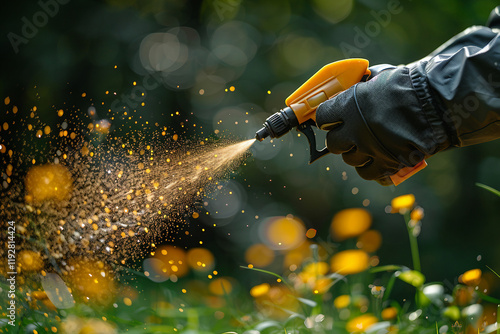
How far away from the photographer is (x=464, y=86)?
1435 millimetres

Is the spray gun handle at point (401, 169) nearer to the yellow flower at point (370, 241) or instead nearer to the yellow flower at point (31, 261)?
the yellow flower at point (370, 241)

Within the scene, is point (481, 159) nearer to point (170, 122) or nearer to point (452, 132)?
point (452, 132)

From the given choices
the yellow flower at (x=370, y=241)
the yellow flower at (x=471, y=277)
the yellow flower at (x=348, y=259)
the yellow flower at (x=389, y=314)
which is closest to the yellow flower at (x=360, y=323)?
the yellow flower at (x=389, y=314)

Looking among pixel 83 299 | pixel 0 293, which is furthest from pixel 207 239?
pixel 0 293

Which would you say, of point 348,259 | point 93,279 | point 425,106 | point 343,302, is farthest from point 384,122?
point 93,279

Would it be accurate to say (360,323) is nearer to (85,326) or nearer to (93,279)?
(85,326)

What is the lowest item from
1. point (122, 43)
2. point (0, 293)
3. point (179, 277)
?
point (179, 277)

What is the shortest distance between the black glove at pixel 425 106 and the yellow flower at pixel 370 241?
1498mm

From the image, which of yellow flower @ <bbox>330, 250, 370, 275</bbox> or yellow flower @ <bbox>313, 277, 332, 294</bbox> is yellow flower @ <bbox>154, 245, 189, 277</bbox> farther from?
yellow flower @ <bbox>313, 277, 332, 294</bbox>

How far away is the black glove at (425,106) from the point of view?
1.42 meters

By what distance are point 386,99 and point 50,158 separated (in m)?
2.36

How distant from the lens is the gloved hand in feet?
5.06

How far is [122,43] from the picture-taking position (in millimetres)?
2998

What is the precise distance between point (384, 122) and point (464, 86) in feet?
0.95
